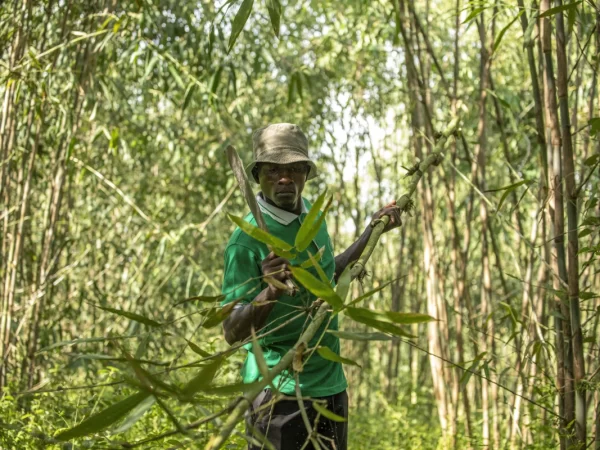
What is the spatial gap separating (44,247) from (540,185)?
1921 mm

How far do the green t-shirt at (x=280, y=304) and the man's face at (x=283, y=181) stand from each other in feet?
0.07

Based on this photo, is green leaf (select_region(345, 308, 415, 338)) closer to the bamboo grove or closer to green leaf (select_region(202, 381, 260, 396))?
the bamboo grove

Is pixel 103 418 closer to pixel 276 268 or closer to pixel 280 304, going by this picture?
pixel 276 268

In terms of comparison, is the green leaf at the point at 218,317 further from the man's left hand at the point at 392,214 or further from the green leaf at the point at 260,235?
the man's left hand at the point at 392,214

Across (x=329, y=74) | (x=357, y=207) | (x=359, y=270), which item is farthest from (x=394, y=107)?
(x=359, y=270)

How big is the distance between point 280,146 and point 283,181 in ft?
0.23

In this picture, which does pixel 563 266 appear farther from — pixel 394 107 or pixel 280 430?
pixel 394 107

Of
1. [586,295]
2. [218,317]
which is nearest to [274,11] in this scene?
[218,317]

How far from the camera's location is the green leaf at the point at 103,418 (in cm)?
82

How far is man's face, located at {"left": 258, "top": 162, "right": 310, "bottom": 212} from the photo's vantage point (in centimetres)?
159

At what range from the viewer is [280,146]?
1.57 m

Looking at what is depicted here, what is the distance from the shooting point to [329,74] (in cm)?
519

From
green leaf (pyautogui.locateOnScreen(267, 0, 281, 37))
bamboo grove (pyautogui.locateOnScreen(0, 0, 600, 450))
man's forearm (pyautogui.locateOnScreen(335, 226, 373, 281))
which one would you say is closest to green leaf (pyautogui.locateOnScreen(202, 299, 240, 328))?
bamboo grove (pyautogui.locateOnScreen(0, 0, 600, 450))

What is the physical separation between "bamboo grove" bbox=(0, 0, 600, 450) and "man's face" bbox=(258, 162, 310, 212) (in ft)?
0.73
